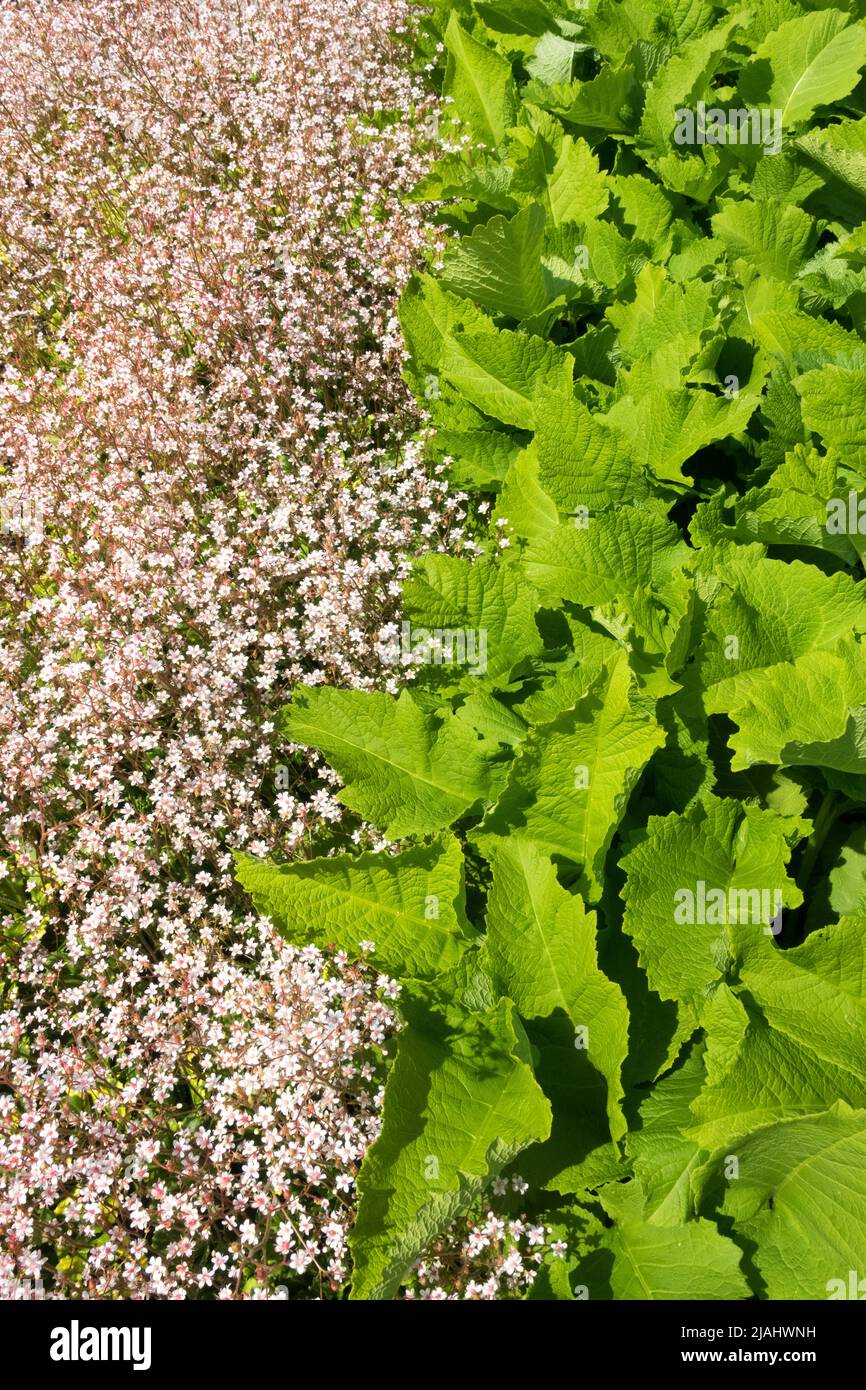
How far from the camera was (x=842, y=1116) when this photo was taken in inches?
86.7

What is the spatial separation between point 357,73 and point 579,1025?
26.5 ft

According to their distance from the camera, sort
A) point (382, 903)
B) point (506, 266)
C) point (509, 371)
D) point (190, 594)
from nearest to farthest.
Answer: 1. point (382, 903)
2. point (509, 371)
3. point (506, 266)
4. point (190, 594)

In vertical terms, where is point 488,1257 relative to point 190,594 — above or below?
below

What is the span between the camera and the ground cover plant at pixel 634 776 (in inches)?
93.8

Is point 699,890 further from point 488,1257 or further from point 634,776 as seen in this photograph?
point 488,1257

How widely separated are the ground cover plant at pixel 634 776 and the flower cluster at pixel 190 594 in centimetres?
46

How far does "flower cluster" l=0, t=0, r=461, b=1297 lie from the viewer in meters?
3.06

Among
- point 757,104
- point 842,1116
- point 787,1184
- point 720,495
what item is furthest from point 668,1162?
point 757,104

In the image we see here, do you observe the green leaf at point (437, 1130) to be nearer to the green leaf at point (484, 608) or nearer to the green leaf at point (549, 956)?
the green leaf at point (549, 956)

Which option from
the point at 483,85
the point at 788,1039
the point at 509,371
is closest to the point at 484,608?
the point at 509,371

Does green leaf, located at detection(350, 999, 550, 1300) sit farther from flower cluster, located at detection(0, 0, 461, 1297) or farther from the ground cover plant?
flower cluster, located at detection(0, 0, 461, 1297)

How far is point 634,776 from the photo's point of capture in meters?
2.84

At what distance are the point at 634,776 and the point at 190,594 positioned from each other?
8.75 feet

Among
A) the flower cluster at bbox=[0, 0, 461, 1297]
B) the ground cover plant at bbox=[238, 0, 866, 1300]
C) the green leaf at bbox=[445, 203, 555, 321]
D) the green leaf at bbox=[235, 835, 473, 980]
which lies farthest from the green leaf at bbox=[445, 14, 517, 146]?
the green leaf at bbox=[235, 835, 473, 980]
